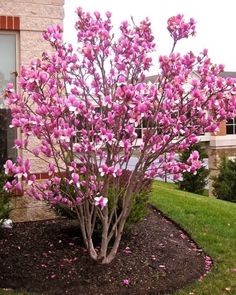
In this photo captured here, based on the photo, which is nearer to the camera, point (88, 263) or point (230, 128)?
point (88, 263)

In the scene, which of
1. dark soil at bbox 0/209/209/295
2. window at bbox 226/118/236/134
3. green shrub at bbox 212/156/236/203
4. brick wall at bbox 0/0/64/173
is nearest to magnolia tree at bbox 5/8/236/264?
dark soil at bbox 0/209/209/295

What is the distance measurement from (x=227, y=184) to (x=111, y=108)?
10.7 m

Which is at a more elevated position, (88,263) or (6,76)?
(6,76)

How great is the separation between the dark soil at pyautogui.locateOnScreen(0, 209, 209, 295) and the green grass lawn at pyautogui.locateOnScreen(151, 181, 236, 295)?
159 mm

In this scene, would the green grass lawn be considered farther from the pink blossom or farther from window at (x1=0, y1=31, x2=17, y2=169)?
window at (x1=0, y1=31, x2=17, y2=169)

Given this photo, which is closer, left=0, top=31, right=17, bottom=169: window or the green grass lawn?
the green grass lawn

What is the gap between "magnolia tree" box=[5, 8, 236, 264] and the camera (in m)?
4.01

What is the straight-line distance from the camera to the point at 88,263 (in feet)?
15.4

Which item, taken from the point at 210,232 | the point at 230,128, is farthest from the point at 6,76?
the point at 230,128

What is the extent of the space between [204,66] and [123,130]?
0.99 meters

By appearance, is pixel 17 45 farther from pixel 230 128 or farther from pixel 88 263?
pixel 230 128

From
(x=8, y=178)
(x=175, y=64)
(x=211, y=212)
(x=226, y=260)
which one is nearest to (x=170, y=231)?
(x=226, y=260)

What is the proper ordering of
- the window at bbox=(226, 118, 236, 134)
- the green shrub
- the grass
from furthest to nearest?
the window at bbox=(226, 118, 236, 134)
the green shrub
the grass

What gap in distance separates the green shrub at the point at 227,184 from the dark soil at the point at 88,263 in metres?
8.29
